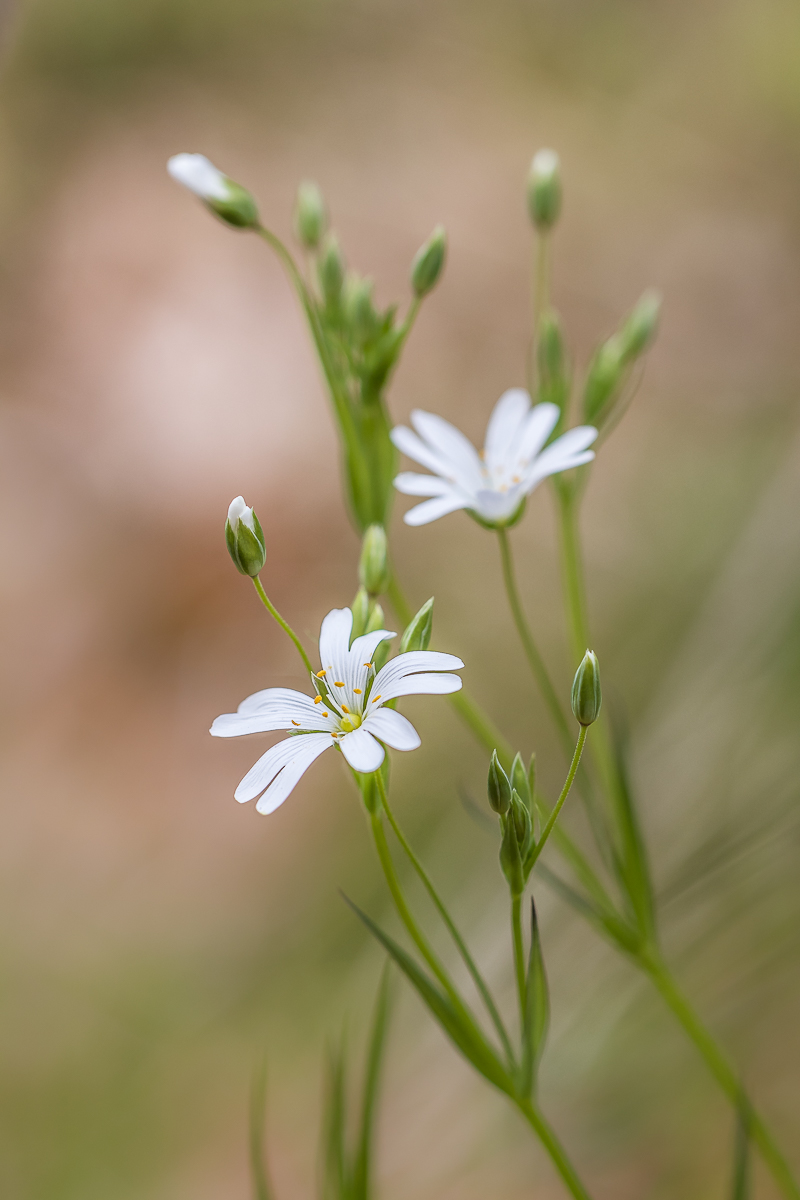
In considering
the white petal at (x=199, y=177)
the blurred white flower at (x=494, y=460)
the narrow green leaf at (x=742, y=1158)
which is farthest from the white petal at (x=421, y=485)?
the narrow green leaf at (x=742, y=1158)

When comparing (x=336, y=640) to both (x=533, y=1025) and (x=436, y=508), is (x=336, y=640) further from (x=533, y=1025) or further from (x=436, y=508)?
(x=533, y=1025)

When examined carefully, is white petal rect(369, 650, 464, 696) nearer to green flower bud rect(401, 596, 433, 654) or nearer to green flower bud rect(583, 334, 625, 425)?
green flower bud rect(401, 596, 433, 654)

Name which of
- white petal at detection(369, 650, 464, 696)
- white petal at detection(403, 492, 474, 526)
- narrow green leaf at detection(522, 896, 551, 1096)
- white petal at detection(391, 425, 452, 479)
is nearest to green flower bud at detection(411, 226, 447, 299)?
white petal at detection(391, 425, 452, 479)

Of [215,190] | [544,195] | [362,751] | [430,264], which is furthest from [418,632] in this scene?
[544,195]

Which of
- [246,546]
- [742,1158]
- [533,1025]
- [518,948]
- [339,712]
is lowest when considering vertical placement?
[742,1158]

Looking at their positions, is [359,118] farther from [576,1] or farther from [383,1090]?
[383,1090]

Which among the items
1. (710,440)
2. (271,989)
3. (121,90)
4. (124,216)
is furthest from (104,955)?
(121,90)
